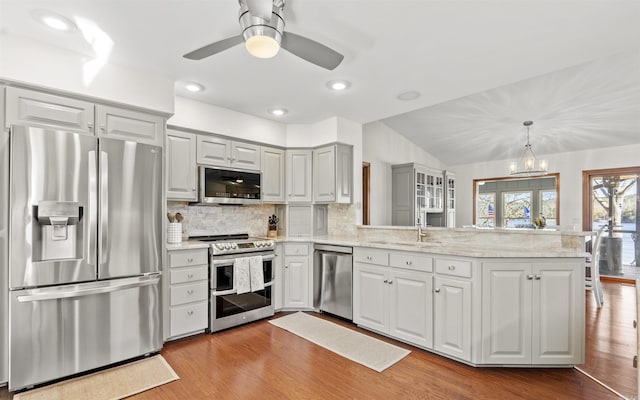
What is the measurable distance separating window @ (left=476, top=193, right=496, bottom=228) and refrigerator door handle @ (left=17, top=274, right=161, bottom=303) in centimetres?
721

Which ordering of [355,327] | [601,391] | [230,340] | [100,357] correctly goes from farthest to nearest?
[355,327]
[230,340]
[100,357]
[601,391]

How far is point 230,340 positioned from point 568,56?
393 cm

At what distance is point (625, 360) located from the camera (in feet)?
8.91

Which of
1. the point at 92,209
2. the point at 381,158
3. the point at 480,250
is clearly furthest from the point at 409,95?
Answer: the point at 92,209

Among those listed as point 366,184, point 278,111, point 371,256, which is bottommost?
point 371,256

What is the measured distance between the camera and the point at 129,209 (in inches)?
107

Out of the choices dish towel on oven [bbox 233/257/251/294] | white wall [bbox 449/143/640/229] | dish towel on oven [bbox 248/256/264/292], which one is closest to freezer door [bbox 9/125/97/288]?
dish towel on oven [bbox 233/257/251/294]

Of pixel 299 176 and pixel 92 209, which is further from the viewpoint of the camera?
pixel 299 176

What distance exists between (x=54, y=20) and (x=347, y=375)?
10.8 feet

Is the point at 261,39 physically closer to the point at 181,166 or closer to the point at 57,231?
the point at 57,231

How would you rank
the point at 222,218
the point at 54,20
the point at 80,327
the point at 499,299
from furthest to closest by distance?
the point at 222,218, the point at 499,299, the point at 80,327, the point at 54,20

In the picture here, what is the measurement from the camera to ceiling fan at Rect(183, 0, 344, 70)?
1621 mm

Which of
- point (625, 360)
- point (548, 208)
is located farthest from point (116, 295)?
point (548, 208)

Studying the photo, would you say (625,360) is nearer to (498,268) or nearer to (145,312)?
(498,268)
